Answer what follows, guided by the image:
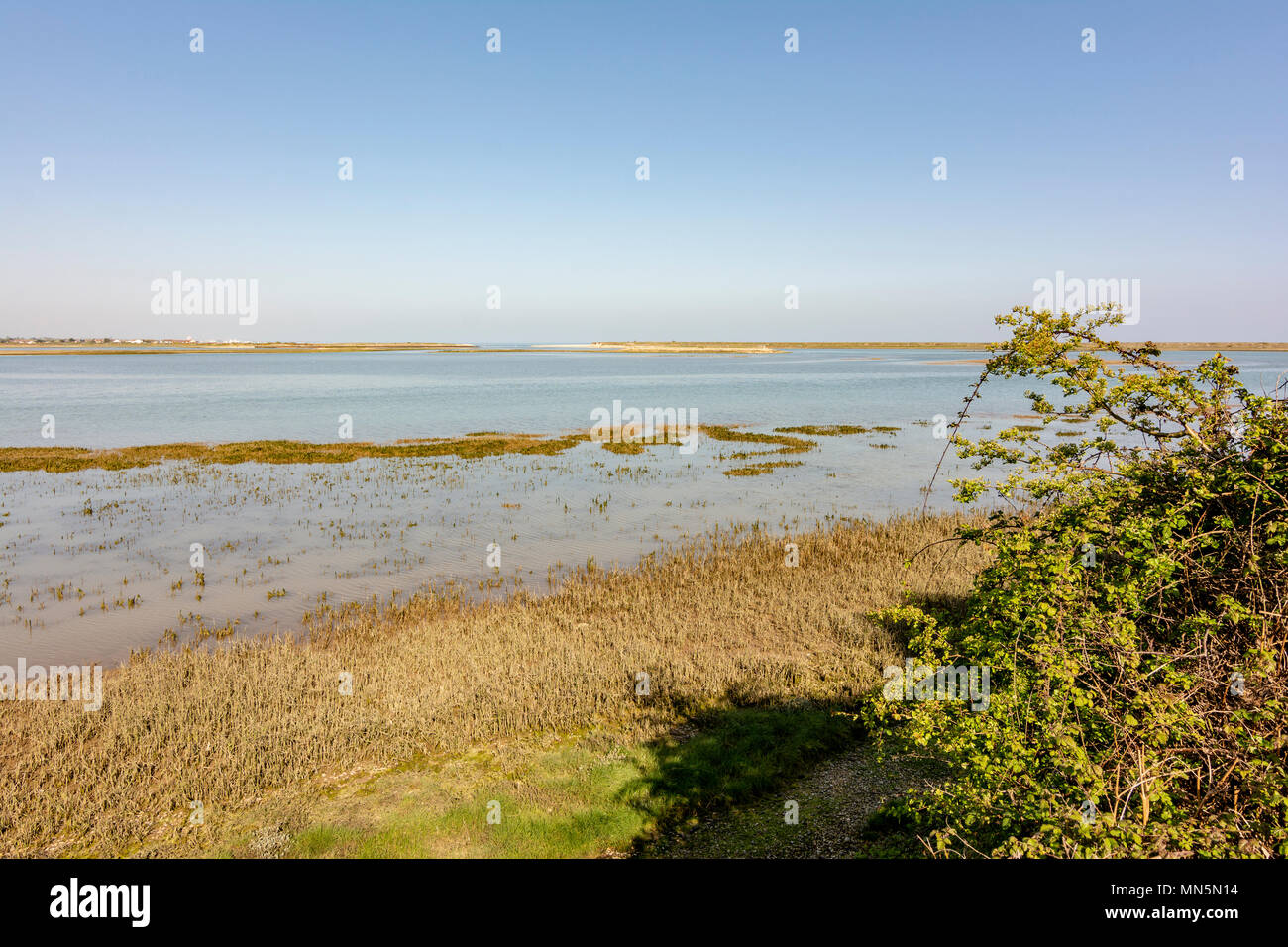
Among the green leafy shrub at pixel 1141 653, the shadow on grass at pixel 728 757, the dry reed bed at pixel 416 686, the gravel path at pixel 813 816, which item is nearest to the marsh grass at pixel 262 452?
the dry reed bed at pixel 416 686

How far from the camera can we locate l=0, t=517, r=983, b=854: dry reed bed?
10.5 m

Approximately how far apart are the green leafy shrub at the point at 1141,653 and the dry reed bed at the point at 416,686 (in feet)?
25.2

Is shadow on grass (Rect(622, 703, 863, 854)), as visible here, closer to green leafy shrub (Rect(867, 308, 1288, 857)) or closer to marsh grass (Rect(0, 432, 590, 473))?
green leafy shrub (Rect(867, 308, 1288, 857))

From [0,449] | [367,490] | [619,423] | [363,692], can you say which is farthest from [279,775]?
[619,423]

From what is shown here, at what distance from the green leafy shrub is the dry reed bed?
7691 millimetres

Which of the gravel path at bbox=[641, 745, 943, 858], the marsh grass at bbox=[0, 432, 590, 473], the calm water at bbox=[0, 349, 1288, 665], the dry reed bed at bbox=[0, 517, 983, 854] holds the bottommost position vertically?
the gravel path at bbox=[641, 745, 943, 858]

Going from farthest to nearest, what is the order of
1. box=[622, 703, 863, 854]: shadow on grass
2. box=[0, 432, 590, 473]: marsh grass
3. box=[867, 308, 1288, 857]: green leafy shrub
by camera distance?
1. box=[0, 432, 590, 473]: marsh grass
2. box=[622, 703, 863, 854]: shadow on grass
3. box=[867, 308, 1288, 857]: green leafy shrub

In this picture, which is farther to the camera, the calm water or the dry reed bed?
the calm water

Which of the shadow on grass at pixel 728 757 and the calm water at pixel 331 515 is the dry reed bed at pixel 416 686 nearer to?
the shadow on grass at pixel 728 757

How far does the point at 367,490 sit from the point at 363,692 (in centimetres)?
2206

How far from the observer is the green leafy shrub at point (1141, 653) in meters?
4.93

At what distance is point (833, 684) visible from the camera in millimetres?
14164

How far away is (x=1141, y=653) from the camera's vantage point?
17.6ft

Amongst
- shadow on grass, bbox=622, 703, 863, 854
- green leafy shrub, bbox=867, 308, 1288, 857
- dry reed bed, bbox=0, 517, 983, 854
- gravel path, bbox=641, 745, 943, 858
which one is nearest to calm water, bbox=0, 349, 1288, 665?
green leafy shrub, bbox=867, 308, 1288, 857
